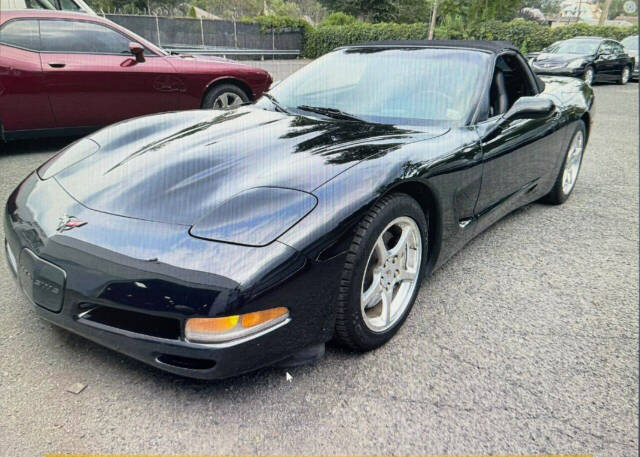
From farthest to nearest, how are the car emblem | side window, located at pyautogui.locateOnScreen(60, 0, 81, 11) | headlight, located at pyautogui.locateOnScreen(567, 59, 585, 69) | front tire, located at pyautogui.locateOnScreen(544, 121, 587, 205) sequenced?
headlight, located at pyautogui.locateOnScreen(567, 59, 585, 69) < side window, located at pyautogui.locateOnScreen(60, 0, 81, 11) < front tire, located at pyautogui.locateOnScreen(544, 121, 587, 205) < the car emblem

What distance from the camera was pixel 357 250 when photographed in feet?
6.10

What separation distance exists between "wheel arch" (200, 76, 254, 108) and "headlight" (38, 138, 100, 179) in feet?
11.2

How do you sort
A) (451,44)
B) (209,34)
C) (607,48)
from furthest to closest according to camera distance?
(209,34), (607,48), (451,44)

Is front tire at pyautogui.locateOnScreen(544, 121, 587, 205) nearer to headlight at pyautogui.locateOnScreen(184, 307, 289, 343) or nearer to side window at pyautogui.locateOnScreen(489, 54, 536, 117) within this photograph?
side window at pyautogui.locateOnScreen(489, 54, 536, 117)

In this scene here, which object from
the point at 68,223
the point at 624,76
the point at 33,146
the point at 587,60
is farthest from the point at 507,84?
the point at 624,76

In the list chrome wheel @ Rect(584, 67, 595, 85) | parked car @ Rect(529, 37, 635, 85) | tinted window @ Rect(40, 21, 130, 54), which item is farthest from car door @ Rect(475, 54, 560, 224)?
chrome wheel @ Rect(584, 67, 595, 85)

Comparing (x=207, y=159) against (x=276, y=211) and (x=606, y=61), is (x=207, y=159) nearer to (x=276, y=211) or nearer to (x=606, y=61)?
(x=276, y=211)

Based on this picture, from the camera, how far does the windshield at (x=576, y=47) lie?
49.8 ft

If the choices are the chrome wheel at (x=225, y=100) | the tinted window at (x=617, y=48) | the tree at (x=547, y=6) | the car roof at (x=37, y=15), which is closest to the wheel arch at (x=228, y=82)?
the chrome wheel at (x=225, y=100)

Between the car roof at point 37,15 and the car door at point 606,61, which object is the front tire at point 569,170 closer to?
the car roof at point 37,15

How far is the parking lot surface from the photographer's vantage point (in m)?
1.64

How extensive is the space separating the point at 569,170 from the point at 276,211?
3.35 meters

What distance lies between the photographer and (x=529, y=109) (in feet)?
9.33

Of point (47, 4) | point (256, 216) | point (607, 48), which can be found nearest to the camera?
point (256, 216)
